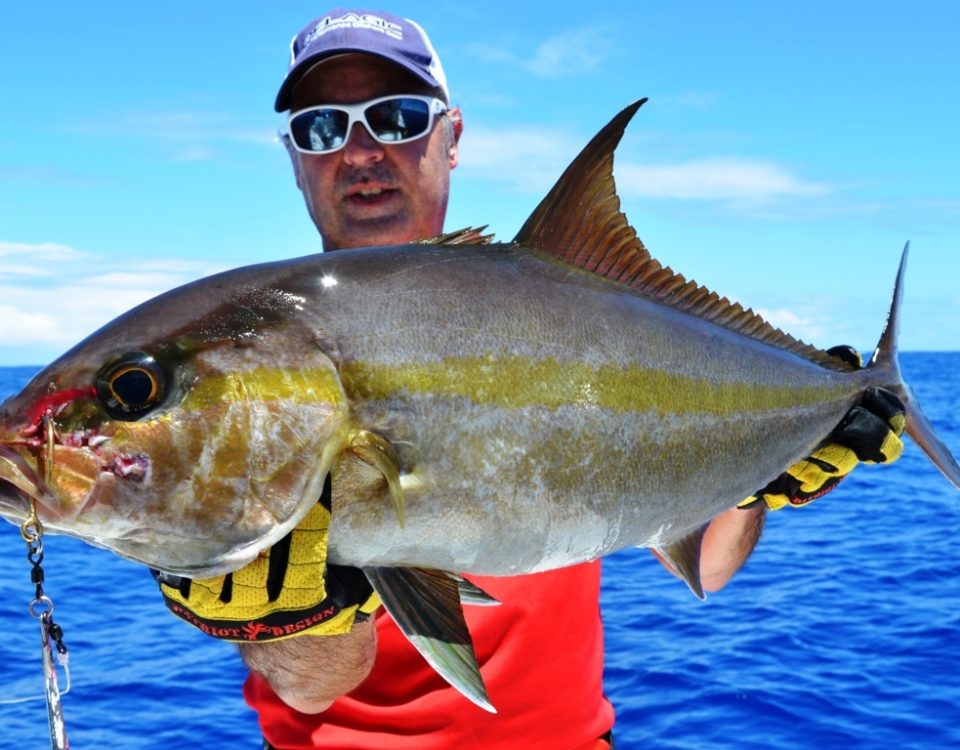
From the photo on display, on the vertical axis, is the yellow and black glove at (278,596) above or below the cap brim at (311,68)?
below

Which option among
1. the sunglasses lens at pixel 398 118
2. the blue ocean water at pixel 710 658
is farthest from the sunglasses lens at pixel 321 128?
the blue ocean water at pixel 710 658

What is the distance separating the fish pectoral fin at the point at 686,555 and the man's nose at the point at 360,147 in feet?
6.62

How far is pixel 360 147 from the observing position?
12.5 feet

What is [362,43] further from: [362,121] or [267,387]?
[267,387]

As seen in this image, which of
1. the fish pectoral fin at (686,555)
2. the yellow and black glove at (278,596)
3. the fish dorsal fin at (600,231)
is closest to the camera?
the yellow and black glove at (278,596)

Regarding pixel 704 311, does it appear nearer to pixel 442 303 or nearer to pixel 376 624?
pixel 442 303

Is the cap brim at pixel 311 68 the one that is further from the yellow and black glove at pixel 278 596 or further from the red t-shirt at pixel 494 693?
the yellow and black glove at pixel 278 596

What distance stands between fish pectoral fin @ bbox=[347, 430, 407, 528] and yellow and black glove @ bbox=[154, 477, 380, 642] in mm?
226

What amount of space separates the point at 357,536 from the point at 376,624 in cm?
117

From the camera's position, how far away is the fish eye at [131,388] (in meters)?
1.85

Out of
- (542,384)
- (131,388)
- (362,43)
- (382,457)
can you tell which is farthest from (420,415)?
(362,43)

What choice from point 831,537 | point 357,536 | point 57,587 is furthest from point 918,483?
point 357,536

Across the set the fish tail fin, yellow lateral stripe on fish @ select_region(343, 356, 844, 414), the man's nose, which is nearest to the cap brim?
the man's nose

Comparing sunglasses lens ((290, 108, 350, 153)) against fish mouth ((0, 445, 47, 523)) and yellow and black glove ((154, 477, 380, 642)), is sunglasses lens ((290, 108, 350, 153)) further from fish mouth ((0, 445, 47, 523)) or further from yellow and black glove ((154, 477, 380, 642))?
fish mouth ((0, 445, 47, 523))
